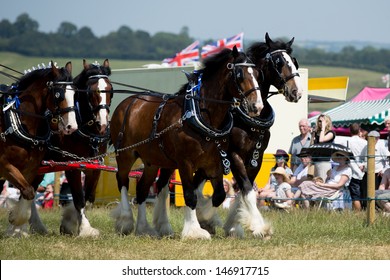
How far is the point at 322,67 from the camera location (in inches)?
4099

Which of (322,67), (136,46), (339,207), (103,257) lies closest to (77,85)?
(103,257)

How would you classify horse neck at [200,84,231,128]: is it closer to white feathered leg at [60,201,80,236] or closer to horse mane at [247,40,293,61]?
horse mane at [247,40,293,61]

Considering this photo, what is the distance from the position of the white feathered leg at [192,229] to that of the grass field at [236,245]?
0.39ft

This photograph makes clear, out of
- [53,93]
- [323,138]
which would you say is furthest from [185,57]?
[53,93]

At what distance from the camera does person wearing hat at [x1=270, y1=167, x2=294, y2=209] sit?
15.0m

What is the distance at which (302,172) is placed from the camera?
15.4m

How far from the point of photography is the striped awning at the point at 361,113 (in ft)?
65.2

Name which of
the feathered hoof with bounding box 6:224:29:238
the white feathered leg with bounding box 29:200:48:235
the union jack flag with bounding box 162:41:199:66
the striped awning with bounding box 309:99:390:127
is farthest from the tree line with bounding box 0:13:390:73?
the feathered hoof with bounding box 6:224:29:238

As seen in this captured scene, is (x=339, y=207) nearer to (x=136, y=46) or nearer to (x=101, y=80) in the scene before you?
(x=101, y=80)

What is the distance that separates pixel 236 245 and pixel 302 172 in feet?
18.3

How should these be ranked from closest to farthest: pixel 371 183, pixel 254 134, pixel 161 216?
pixel 254 134
pixel 161 216
pixel 371 183

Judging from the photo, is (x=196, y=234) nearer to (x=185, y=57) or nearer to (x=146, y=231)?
(x=146, y=231)

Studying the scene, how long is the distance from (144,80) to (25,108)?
8231 mm

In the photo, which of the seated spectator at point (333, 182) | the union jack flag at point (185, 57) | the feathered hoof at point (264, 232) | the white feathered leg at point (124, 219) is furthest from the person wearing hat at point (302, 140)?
the union jack flag at point (185, 57)
